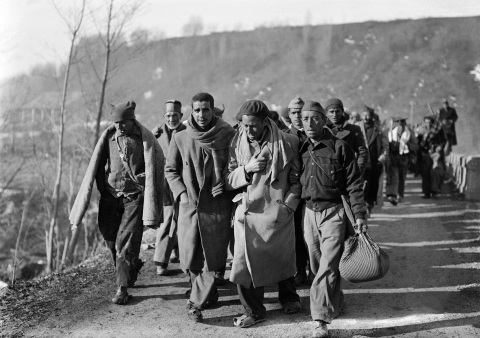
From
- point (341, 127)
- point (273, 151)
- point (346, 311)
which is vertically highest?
point (341, 127)

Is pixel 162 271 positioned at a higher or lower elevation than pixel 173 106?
lower

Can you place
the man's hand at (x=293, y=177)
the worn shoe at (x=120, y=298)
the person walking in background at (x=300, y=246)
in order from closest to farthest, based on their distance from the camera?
1. the man's hand at (x=293, y=177)
2. the worn shoe at (x=120, y=298)
3. the person walking in background at (x=300, y=246)

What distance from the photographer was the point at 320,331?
4.47 meters

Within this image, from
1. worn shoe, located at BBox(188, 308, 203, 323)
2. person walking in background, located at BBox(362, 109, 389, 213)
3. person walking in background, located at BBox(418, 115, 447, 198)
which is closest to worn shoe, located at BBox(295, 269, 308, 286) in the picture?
worn shoe, located at BBox(188, 308, 203, 323)

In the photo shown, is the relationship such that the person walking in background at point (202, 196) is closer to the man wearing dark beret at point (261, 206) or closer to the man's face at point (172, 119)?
the man wearing dark beret at point (261, 206)

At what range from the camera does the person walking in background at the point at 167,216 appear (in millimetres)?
6621

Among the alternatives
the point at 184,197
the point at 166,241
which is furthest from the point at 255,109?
the point at 166,241

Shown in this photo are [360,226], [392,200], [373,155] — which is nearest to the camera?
[360,226]

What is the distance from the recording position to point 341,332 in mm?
4672

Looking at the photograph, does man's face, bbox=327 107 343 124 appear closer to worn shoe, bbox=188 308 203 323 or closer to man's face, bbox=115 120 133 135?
man's face, bbox=115 120 133 135

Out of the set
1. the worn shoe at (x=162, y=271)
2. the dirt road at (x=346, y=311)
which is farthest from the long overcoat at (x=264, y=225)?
the worn shoe at (x=162, y=271)

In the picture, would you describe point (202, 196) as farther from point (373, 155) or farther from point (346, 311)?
point (373, 155)

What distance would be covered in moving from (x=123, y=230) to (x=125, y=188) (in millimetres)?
428

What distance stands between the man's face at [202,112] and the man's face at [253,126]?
0.42m
